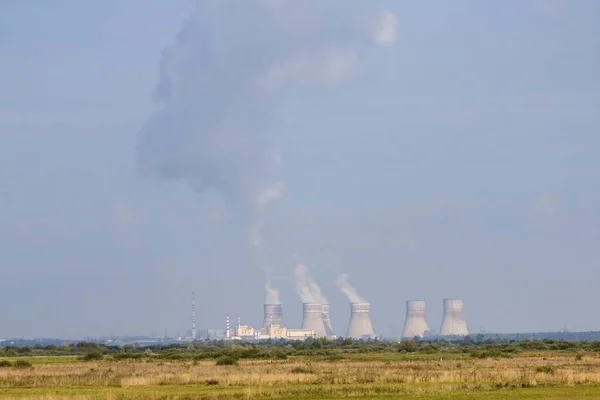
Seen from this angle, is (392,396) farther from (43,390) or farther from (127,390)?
(43,390)

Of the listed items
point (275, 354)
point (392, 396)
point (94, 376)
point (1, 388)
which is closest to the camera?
point (392, 396)

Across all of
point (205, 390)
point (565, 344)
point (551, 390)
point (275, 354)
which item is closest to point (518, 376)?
point (551, 390)

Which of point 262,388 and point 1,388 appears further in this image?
point 1,388

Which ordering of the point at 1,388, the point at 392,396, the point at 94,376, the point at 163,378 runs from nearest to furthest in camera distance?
the point at 392,396, the point at 1,388, the point at 163,378, the point at 94,376

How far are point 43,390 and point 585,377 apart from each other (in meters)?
27.6

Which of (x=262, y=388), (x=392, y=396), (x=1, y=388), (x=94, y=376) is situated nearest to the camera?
(x=392, y=396)

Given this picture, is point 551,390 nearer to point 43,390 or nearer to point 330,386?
point 330,386

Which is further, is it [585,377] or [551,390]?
[585,377]

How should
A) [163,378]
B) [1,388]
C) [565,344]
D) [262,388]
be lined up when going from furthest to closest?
[565,344], [163,378], [1,388], [262,388]

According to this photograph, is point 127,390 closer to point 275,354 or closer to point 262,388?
point 262,388

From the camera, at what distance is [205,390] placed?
4706cm

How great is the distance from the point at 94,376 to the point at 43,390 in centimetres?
1187

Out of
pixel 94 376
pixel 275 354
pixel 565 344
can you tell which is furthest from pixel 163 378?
pixel 565 344

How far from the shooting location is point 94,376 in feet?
198
